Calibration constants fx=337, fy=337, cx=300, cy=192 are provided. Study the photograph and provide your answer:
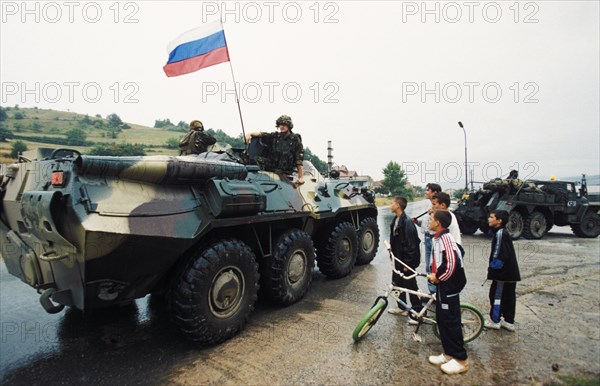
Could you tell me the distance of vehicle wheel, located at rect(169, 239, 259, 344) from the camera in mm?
3234

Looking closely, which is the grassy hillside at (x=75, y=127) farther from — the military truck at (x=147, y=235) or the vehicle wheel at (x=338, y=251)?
the military truck at (x=147, y=235)

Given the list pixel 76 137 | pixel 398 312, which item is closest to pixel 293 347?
pixel 398 312

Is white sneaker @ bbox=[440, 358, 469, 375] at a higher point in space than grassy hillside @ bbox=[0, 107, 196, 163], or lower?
lower

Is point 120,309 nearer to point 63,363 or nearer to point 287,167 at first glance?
point 63,363

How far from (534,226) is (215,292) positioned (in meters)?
12.0

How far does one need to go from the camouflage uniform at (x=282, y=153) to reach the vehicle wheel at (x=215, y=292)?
1.91m

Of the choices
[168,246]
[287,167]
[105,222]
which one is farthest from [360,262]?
[105,222]

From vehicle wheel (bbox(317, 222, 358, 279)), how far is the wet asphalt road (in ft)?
2.85

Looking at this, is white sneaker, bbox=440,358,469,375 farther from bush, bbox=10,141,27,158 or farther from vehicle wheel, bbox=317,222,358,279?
bush, bbox=10,141,27,158

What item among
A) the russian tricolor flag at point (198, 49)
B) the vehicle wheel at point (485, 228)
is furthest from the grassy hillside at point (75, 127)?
the russian tricolor flag at point (198, 49)

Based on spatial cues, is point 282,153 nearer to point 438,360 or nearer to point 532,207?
point 438,360

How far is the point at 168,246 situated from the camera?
10.1 ft

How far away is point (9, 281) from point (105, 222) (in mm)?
4803

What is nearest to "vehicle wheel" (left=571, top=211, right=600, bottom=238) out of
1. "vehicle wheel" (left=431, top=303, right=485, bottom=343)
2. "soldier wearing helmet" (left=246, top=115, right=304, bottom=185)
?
"vehicle wheel" (left=431, top=303, right=485, bottom=343)
